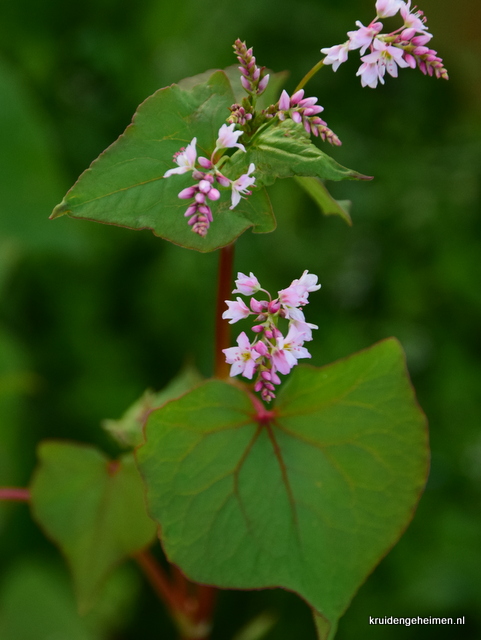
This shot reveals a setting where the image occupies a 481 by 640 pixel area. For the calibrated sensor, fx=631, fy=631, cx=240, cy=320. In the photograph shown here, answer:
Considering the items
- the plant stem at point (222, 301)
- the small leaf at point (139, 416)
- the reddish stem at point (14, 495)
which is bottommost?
the small leaf at point (139, 416)

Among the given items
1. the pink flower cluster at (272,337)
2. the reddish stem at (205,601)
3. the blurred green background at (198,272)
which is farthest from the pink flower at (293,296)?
→ the blurred green background at (198,272)

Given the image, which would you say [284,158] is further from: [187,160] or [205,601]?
[205,601]

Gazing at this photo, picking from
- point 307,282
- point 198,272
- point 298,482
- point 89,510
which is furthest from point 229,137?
point 198,272

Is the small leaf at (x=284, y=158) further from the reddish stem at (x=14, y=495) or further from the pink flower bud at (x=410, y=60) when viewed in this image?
the reddish stem at (x=14, y=495)

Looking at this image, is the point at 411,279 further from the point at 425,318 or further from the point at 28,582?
the point at 28,582

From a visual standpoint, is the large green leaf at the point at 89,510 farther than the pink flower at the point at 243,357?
Yes

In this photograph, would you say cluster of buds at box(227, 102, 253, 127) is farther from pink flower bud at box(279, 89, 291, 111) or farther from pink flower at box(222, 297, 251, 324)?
pink flower at box(222, 297, 251, 324)

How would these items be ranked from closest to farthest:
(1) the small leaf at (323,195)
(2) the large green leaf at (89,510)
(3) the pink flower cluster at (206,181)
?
(3) the pink flower cluster at (206,181), (1) the small leaf at (323,195), (2) the large green leaf at (89,510)

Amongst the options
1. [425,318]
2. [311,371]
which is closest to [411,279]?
[425,318]

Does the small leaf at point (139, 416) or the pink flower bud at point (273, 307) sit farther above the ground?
the pink flower bud at point (273, 307)
